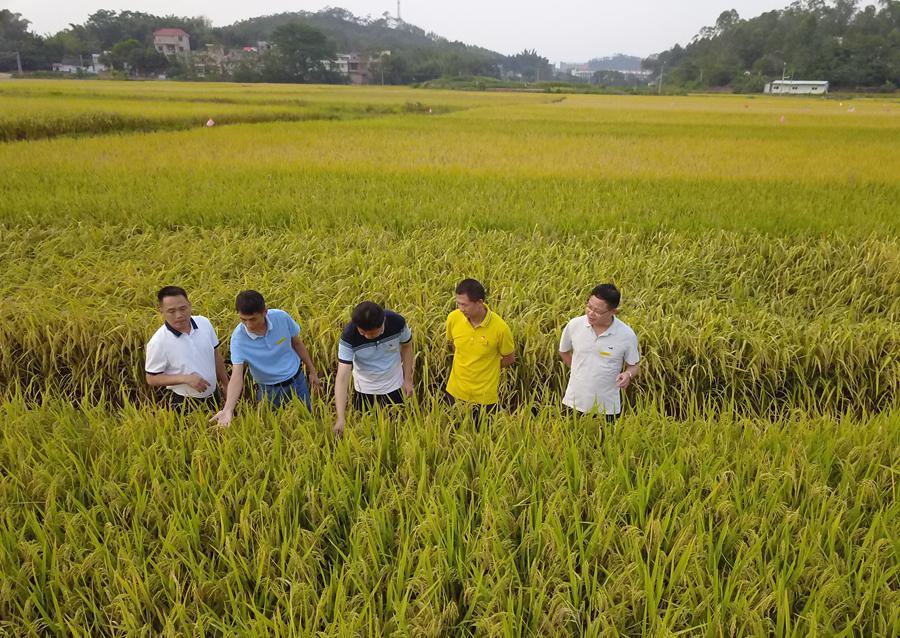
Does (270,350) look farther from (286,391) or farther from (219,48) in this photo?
(219,48)

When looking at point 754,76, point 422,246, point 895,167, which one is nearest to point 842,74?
point 754,76

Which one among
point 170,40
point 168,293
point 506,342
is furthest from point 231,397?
point 170,40

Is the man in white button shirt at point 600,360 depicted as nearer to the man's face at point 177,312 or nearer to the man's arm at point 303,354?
the man's arm at point 303,354

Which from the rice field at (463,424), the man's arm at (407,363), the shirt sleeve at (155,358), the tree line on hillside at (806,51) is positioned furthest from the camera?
the tree line on hillside at (806,51)

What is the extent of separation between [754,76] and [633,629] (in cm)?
8523

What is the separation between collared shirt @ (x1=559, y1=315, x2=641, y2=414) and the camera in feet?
9.58

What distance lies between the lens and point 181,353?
2959 millimetres

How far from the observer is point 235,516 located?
212cm

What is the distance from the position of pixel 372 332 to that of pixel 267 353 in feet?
2.29

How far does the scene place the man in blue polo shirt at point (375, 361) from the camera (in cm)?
279

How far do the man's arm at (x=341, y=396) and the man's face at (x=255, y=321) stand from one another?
19.4 inches

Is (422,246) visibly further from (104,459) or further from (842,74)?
(842,74)

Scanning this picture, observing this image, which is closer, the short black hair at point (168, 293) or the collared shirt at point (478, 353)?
the short black hair at point (168, 293)

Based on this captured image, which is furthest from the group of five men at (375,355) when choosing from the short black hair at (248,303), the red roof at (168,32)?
the red roof at (168,32)
